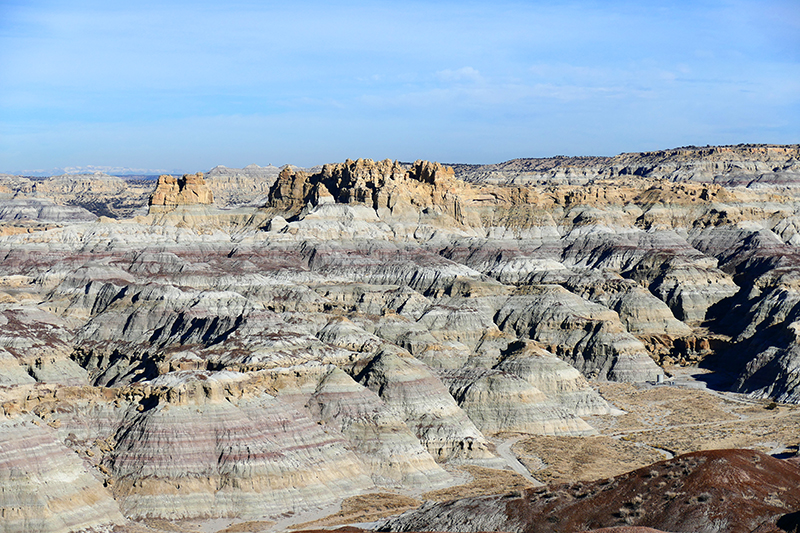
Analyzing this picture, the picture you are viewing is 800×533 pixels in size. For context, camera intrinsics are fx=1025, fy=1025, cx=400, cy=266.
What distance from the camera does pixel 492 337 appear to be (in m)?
128

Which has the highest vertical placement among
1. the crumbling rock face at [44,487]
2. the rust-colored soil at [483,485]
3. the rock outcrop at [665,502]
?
the rock outcrop at [665,502]

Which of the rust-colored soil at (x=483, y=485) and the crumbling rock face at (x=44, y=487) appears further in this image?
the rust-colored soil at (x=483, y=485)

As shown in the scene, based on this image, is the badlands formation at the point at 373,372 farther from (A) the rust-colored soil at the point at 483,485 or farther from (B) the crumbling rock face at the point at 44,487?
(A) the rust-colored soil at the point at 483,485

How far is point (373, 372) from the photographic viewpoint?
3728 inches

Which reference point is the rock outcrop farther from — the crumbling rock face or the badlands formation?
the crumbling rock face

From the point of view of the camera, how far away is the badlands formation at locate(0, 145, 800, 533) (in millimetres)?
63594

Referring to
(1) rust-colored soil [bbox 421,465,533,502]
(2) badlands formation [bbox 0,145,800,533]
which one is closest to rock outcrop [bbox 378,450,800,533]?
(2) badlands formation [bbox 0,145,800,533]

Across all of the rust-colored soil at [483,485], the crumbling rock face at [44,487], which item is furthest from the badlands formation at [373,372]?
the rust-colored soil at [483,485]

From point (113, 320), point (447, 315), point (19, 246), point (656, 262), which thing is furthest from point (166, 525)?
point (656, 262)

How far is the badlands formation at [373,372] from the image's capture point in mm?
63594

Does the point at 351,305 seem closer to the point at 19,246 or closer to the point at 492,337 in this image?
the point at 492,337

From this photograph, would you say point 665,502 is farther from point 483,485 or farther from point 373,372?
point 373,372

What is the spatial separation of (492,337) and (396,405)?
3925cm

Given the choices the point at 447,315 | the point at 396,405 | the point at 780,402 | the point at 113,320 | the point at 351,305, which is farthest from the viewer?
the point at 351,305
